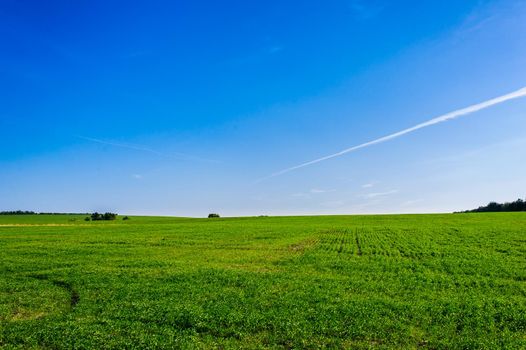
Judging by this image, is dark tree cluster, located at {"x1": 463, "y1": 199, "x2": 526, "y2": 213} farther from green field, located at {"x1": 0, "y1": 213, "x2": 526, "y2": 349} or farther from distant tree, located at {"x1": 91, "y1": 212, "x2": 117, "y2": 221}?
distant tree, located at {"x1": 91, "y1": 212, "x2": 117, "y2": 221}

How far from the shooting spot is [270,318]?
1800cm

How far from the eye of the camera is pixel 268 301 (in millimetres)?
20891

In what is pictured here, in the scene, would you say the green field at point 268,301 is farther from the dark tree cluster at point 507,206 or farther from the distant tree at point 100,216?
the dark tree cluster at point 507,206

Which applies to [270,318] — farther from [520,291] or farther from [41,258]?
[41,258]

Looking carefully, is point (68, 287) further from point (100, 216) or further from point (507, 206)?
point (507, 206)

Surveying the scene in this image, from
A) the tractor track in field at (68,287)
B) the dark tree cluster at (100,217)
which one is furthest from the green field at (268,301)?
the dark tree cluster at (100,217)

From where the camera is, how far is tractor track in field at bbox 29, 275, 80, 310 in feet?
71.2

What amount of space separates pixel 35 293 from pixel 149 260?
41.2 ft

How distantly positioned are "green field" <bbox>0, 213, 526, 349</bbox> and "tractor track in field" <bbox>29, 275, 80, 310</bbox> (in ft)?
0.38

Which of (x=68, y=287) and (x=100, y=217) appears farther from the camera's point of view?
(x=100, y=217)

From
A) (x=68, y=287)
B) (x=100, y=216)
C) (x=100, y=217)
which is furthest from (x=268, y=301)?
(x=100, y=216)

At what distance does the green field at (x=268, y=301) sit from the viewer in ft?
51.8

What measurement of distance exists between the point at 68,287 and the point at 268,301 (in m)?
13.6

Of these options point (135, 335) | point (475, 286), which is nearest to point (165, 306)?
point (135, 335)
